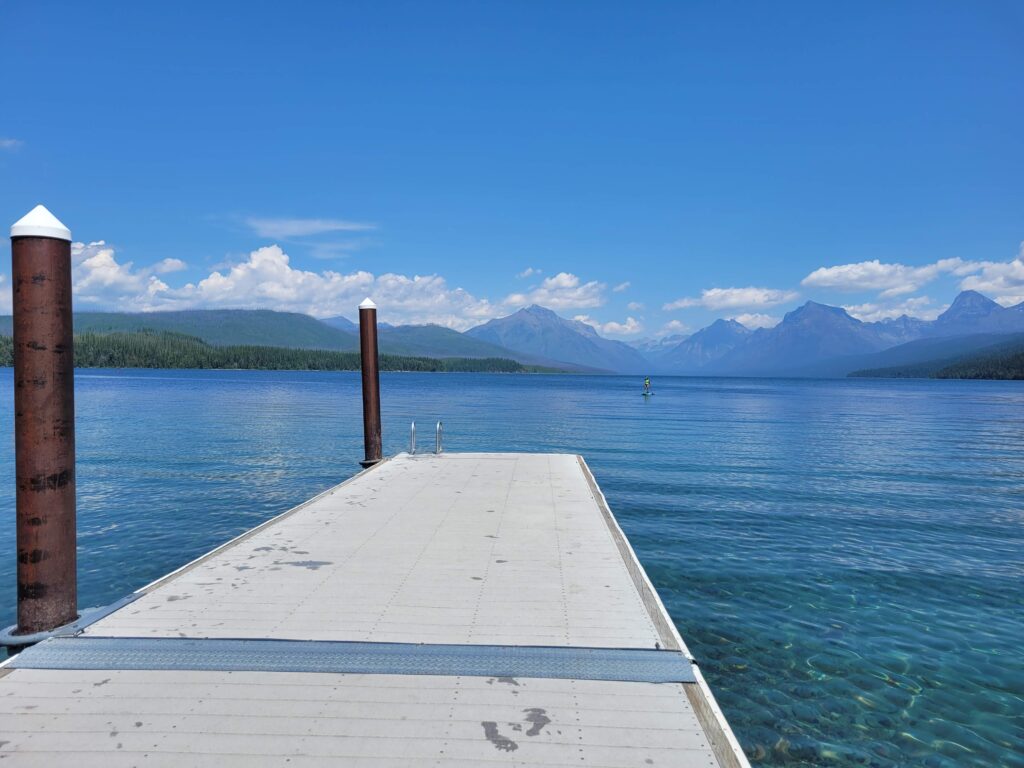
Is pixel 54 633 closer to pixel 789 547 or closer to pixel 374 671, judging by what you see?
pixel 374 671

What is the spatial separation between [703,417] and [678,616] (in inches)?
1626

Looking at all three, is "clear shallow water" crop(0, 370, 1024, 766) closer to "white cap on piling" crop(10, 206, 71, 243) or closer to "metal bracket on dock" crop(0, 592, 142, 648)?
"metal bracket on dock" crop(0, 592, 142, 648)

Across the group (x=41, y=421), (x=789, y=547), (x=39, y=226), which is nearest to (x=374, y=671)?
(x=41, y=421)

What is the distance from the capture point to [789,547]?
12.7 metres

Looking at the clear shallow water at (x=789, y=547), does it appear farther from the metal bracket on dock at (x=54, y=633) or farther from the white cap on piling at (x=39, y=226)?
the white cap on piling at (x=39, y=226)

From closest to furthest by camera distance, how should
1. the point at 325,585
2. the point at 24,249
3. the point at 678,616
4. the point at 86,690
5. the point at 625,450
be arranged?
the point at 86,690 < the point at 24,249 < the point at 325,585 < the point at 678,616 < the point at 625,450

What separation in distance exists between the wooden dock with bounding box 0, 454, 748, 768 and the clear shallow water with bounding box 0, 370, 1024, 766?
7.10ft

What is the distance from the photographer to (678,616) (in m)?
9.00

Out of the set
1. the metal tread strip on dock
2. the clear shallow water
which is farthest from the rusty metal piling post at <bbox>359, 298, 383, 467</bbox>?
the metal tread strip on dock

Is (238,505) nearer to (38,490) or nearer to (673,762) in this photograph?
(38,490)

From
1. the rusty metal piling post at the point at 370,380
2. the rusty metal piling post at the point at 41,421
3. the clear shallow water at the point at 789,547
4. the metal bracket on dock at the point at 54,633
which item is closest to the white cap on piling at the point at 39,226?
the rusty metal piling post at the point at 41,421

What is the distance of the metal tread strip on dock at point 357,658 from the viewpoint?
15.8 ft

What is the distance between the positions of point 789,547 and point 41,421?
40.8 feet

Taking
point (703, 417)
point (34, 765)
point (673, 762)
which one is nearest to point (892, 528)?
point (673, 762)
